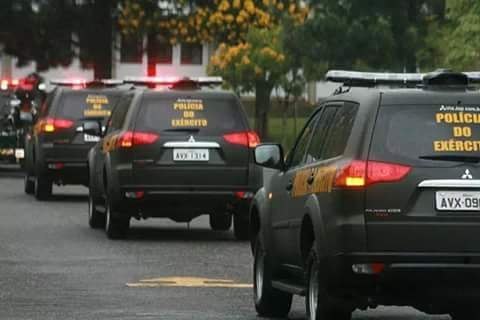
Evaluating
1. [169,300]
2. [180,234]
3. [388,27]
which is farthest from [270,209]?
[388,27]

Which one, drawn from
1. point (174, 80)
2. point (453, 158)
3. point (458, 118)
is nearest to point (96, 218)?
point (174, 80)

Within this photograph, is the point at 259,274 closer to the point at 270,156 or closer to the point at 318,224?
the point at 270,156

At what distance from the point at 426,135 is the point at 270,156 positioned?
2.10 m

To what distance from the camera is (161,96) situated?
69.7ft

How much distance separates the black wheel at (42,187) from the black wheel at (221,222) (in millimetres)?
6915

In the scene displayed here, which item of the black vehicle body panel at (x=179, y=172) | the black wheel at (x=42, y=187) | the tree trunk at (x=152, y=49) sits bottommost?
the tree trunk at (x=152, y=49)

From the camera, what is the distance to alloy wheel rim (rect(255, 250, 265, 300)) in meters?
13.7

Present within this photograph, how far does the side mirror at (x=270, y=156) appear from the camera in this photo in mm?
13273

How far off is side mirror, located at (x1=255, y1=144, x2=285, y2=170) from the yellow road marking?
274 cm

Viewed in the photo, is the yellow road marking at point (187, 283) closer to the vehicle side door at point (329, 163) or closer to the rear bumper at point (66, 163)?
the vehicle side door at point (329, 163)

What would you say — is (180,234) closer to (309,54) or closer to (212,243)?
(212,243)

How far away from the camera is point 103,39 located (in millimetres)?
55500

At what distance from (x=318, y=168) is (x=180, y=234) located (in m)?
10.8

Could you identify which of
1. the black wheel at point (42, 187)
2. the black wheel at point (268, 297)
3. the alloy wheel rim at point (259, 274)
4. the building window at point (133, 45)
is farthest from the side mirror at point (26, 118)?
the black wheel at point (268, 297)
